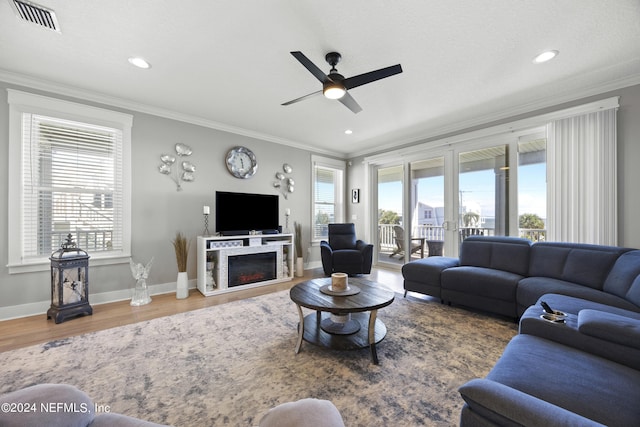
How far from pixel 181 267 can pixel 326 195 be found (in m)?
3.36

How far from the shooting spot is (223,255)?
12.4 feet

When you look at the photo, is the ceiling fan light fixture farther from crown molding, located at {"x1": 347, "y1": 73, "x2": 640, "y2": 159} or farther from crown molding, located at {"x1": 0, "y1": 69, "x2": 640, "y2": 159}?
crown molding, located at {"x1": 347, "y1": 73, "x2": 640, "y2": 159}

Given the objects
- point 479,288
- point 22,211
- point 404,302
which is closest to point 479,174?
point 479,288

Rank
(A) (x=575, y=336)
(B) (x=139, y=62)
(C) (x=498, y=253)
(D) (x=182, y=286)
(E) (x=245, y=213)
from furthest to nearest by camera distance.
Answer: (E) (x=245, y=213), (D) (x=182, y=286), (C) (x=498, y=253), (B) (x=139, y=62), (A) (x=575, y=336)

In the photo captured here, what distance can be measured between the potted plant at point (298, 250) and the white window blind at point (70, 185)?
9.01 feet

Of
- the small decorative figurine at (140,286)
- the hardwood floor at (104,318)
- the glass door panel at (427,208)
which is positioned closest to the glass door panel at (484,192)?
the glass door panel at (427,208)

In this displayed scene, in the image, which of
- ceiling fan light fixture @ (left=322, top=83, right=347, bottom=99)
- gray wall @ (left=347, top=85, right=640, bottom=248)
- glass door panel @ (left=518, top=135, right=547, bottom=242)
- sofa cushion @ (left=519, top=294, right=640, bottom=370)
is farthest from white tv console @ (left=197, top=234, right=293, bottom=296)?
gray wall @ (left=347, top=85, right=640, bottom=248)

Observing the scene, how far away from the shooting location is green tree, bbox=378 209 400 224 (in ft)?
18.0

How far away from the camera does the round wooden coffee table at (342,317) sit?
1955 mm

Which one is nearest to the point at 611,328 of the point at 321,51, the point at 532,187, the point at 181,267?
the point at 321,51

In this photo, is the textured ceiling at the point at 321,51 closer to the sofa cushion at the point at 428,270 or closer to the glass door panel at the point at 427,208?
the glass door panel at the point at 427,208

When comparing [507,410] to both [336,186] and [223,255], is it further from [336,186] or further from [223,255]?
[336,186]

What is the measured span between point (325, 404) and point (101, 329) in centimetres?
289

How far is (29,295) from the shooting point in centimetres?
292
